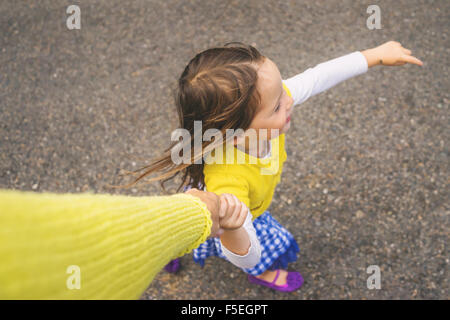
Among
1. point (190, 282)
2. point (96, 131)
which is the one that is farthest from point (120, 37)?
point (190, 282)

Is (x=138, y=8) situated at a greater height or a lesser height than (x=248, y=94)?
greater

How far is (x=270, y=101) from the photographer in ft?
3.41

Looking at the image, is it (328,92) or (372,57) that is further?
(328,92)

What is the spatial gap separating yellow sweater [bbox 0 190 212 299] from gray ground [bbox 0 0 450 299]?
4.31 feet

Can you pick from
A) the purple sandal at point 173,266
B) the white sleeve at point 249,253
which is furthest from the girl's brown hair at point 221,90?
the purple sandal at point 173,266

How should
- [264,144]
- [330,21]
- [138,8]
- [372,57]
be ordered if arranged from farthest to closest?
[138,8]
[330,21]
[372,57]
[264,144]

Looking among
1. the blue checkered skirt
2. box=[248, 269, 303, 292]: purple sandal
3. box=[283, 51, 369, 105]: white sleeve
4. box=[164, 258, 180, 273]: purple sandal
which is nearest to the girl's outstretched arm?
box=[283, 51, 369, 105]: white sleeve

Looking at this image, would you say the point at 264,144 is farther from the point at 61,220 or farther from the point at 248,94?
the point at 61,220

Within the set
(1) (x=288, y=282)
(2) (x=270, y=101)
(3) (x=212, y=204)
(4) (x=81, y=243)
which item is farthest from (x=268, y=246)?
(4) (x=81, y=243)

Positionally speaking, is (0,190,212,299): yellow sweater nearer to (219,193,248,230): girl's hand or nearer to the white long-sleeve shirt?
(219,193,248,230): girl's hand

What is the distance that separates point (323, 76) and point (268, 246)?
689 mm

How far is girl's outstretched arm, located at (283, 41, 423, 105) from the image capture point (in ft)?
4.34

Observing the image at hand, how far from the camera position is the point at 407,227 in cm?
176
